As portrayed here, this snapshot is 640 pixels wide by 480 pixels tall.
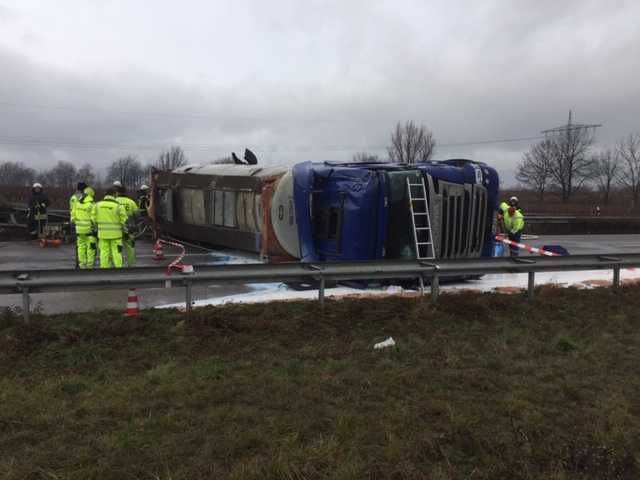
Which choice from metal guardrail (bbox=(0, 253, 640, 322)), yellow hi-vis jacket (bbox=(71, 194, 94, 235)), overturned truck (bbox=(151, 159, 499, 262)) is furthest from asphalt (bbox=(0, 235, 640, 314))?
overturned truck (bbox=(151, 159, 499, 262))

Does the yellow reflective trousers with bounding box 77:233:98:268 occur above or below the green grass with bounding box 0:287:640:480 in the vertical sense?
above

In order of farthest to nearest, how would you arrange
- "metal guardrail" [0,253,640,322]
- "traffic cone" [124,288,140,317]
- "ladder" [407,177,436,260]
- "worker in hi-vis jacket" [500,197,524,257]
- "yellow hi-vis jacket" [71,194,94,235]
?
"worker in hi-vis jacket" [500,197,524,257], "yellow hi-vis jacket" [71,194,94,235], "ladder" [407,177,436,260], "traffic cone" [124,288,140,317], "metal guardrail" [0,253,640,322]

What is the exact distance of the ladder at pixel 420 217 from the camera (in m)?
9.07

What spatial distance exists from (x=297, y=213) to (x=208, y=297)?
2.23 metres

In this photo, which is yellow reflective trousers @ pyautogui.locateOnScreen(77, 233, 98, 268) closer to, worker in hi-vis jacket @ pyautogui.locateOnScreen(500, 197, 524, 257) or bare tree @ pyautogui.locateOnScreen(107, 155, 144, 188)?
worker in hi-vis jacket @ pyautogui.locateOnScreen(500, 197, 524, 257)

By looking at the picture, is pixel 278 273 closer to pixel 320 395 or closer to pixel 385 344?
pixel 385 344

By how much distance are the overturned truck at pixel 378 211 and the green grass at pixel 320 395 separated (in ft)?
8.44

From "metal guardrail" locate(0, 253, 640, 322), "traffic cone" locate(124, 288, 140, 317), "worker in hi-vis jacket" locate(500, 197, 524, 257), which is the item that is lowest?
"traffic cone" locate(124, 288, 140, 317)

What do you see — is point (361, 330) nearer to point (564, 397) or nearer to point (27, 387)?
point (564, 397)

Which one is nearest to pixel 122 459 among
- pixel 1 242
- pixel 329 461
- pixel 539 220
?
pixel 329 461

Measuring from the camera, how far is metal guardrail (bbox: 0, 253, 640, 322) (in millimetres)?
5789

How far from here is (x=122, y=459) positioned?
3.10 meters

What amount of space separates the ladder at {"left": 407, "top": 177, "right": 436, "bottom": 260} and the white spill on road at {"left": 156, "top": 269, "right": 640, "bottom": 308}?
0.72 metres

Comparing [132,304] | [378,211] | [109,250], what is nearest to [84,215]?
[109,250]
